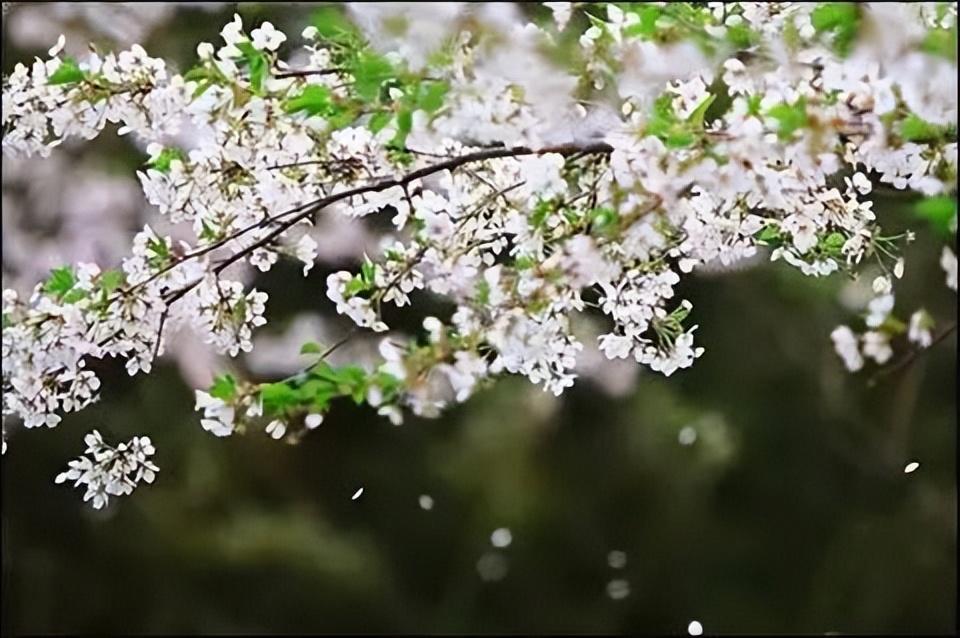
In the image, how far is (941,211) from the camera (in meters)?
0.57

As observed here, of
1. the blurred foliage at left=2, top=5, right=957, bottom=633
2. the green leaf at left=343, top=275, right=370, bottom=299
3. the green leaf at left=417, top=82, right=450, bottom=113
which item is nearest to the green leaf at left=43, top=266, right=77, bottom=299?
the green leaf at left=343, top=275, right=370, bottom=299

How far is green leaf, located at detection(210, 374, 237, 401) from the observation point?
665mm

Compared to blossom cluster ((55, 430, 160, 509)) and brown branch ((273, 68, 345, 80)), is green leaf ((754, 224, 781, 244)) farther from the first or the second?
blossom cluster ((55, 430, 160, 509))

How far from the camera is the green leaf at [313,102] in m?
0.74

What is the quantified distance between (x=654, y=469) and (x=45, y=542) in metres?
0.84

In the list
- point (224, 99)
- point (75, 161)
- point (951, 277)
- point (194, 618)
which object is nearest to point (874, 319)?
point (951, 277)

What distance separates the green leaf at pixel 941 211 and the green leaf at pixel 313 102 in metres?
0.38

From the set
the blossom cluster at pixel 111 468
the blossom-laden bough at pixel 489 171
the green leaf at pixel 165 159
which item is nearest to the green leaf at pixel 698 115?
the blossom-laden bough at pixel 489 171

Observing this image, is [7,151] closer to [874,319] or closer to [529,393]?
[874,319]

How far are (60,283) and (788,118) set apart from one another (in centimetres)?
53

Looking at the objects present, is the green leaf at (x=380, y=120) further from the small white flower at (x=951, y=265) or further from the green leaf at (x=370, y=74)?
the small white flower at (x=951, y=265)

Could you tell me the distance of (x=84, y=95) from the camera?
814 mm

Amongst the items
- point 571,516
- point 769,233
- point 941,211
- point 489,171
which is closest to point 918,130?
point 941,211

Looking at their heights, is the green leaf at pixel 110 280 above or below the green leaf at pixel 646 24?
below
